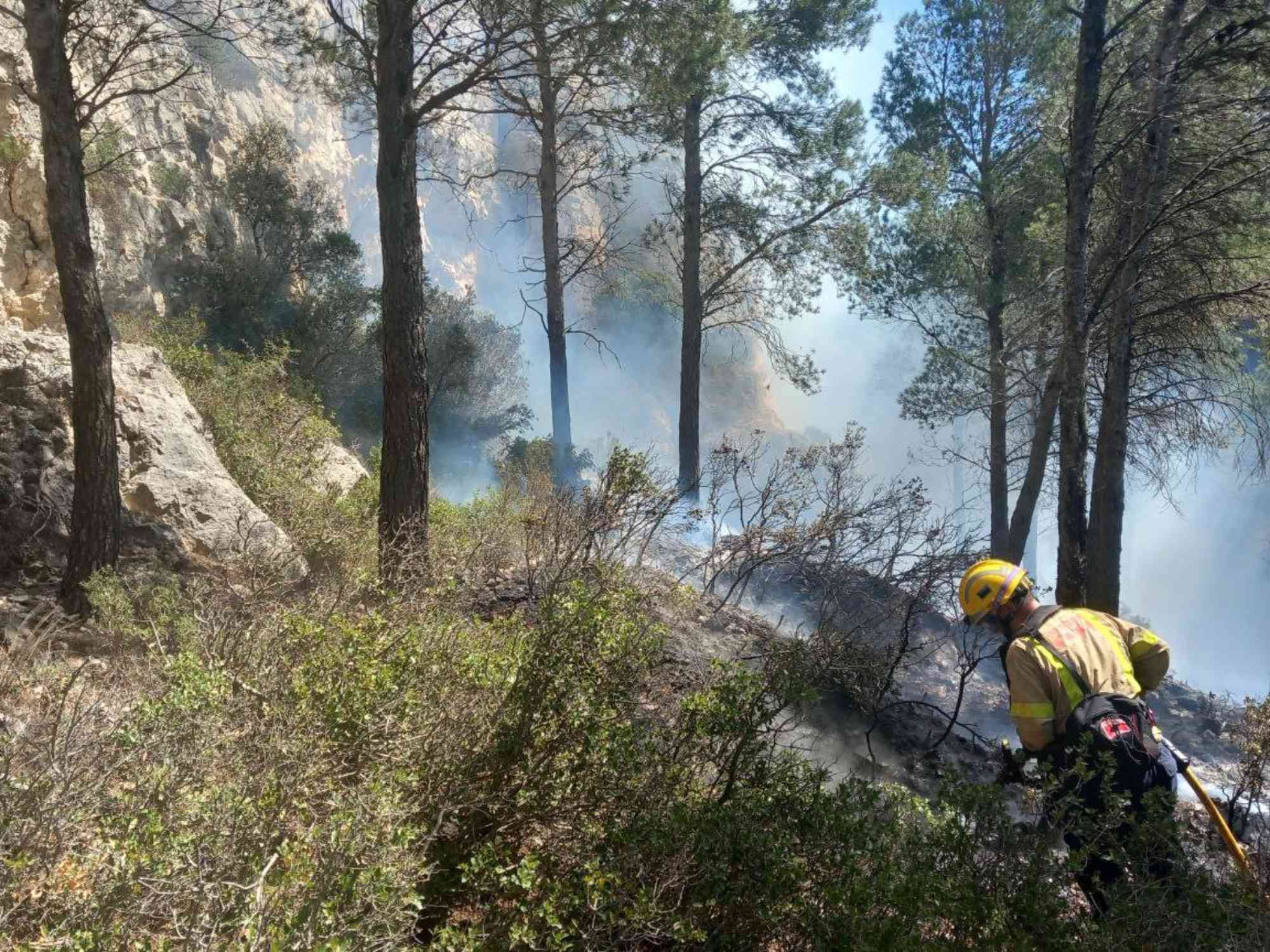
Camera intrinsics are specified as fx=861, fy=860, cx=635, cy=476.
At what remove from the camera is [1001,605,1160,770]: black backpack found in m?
3.50

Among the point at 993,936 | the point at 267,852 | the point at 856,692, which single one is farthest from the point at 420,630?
the point at 856,692

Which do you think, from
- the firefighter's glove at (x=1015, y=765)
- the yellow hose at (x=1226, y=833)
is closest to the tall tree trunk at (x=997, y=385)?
the yellow hose at (x=1226, y=833)

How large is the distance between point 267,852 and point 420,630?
4.22 feet

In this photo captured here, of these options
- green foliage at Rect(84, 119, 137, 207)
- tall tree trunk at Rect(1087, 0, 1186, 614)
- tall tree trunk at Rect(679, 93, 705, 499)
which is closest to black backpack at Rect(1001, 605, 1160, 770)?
tall tree trunk at Rect(1087, 0, 1186, 614)

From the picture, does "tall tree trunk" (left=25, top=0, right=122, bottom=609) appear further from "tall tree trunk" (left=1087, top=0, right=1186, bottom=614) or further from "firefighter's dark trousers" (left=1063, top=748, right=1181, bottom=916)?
"tall tree trunk" (left=1087, top=0, right=1186, bottom=614)

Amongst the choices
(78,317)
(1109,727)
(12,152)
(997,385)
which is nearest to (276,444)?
(78,317)

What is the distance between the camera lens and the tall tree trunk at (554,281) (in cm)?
1381

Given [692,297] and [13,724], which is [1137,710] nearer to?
[13,724]

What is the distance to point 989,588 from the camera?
4047mm

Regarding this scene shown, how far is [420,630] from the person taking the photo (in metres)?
3.51

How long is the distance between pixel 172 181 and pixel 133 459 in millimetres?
8974

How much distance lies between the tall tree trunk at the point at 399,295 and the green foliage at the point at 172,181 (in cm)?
912

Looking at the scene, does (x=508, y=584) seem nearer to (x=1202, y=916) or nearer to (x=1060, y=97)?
(x=1202, y=916)

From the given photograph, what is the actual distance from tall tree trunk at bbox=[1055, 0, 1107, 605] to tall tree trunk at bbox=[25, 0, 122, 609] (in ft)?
24.7
